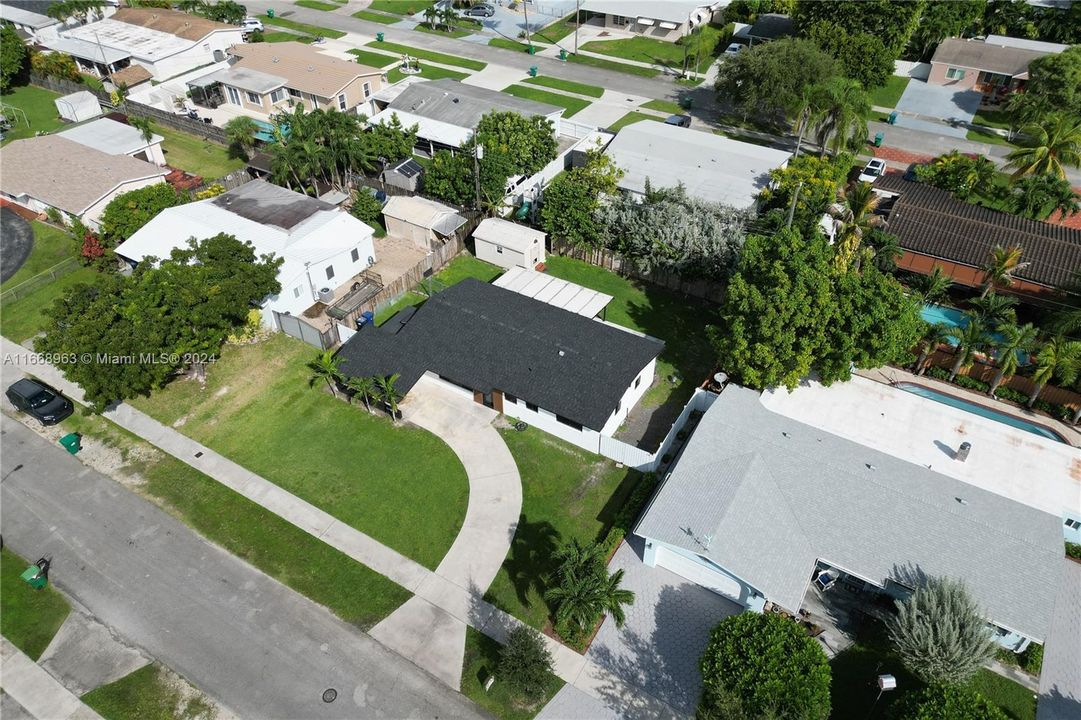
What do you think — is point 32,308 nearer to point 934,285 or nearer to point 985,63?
point 934,285

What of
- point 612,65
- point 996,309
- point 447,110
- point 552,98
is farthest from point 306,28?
point 996,309

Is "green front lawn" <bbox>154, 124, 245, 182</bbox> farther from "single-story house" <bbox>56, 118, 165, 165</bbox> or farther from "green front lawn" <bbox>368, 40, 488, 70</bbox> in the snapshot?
"green front lawn" <bbox>368, 40, 488, 70</bbox>

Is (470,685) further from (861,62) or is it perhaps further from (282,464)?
(861,62)

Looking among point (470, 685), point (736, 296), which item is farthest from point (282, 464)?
point (736, 296)

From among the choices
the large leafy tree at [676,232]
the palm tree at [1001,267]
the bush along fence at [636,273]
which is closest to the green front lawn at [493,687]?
the large leafy tree at [676,232]

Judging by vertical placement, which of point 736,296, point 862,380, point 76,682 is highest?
point 736,296

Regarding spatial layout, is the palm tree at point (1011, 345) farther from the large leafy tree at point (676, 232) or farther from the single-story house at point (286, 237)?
the single-story house at point (286, 237)

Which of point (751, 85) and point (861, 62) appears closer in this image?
point (751, 85)
